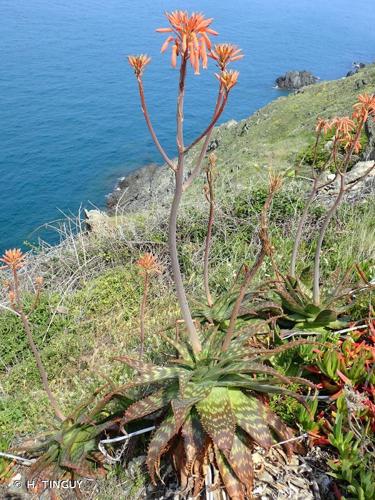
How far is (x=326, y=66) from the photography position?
51.8 m

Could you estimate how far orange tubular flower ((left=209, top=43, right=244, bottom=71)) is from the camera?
2357 mm

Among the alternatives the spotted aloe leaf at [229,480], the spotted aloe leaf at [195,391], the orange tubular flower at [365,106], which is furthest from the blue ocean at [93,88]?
the spotted aloe leaf at [229,480]

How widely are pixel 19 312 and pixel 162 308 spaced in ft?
9.08

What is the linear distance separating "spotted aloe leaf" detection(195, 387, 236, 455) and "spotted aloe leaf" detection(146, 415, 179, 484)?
0.62 ft

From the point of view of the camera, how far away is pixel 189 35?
2211mm

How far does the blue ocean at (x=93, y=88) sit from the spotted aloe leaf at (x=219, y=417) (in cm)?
510

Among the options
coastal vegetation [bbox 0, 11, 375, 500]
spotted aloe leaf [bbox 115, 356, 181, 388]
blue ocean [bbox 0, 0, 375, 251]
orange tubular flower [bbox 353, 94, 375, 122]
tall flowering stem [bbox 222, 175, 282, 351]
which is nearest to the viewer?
tall flowering stem [bbox 222, 175, 282, 351]

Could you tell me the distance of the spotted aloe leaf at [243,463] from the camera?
9.31ft

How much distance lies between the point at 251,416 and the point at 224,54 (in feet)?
6.86

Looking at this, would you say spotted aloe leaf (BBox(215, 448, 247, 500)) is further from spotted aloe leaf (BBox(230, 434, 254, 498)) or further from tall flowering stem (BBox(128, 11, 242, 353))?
tall flowering stem (BBox(128, 11, 242, 353))

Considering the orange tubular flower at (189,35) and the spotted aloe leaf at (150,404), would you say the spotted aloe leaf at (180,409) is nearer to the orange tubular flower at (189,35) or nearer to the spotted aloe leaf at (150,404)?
the spotted aloe leaf at (150,404)

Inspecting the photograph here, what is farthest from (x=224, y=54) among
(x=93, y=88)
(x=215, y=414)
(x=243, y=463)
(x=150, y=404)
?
(x=93, y=88)

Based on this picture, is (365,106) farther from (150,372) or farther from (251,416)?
(150,372)

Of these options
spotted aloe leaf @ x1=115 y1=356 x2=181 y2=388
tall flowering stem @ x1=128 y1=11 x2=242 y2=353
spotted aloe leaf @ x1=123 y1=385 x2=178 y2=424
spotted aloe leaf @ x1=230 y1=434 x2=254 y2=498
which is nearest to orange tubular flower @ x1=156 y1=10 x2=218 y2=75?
tall flowering stem @ x1=128 y1=11 x2=242 y2=353
